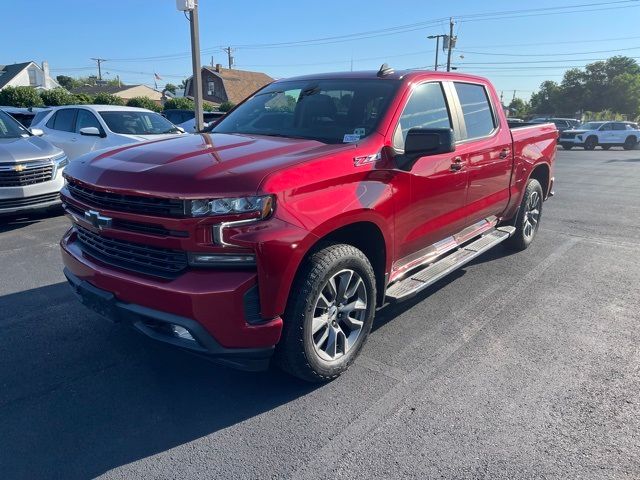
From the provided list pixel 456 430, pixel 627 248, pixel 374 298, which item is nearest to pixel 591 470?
pixel 456 430

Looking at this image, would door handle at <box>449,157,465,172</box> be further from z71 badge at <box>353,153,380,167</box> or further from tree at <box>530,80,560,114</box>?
tree at <box>530,80,560,114</box>

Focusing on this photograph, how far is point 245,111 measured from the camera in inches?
180

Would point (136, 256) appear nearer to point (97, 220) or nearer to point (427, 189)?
point (97, 220)

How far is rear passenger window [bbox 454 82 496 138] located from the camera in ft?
15.6

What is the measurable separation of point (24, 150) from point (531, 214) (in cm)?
700

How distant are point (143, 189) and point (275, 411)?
4.92 feet

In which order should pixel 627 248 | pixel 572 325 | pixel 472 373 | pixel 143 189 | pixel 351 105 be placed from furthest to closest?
pixel 627 248 < pixel 572 325 < pixel 351 105 < pixel 472 373 < pixel 143 189

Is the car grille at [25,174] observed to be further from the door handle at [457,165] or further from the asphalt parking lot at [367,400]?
the door handle at [457,165]

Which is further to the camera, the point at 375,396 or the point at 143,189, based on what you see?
the point at 375,396

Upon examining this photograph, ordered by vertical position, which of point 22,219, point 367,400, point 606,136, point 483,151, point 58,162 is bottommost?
point 367,400

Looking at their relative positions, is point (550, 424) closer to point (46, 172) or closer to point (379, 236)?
point (379, 236)

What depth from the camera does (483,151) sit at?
475 centimetres

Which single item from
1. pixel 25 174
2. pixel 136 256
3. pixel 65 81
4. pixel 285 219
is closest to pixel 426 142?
pixel 285 219

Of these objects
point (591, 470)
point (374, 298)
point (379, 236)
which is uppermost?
point (379, 236)
